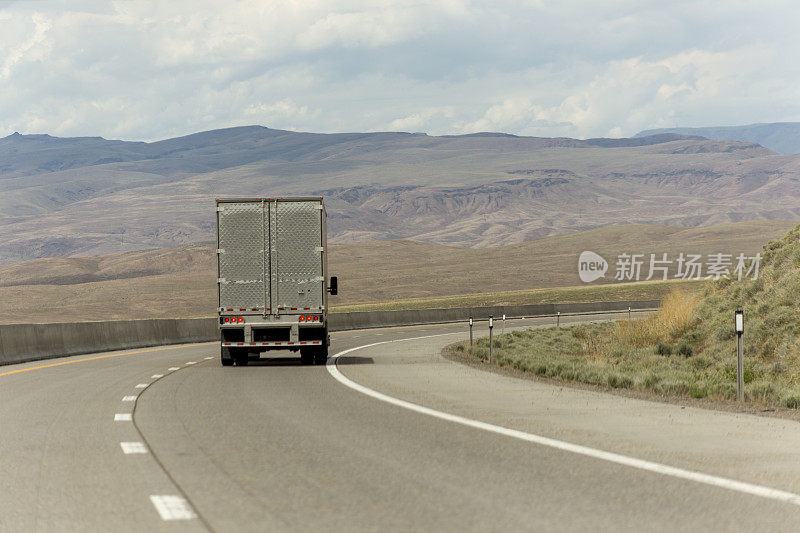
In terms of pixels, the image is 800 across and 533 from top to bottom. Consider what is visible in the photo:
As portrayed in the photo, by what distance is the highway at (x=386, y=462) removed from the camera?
670cm

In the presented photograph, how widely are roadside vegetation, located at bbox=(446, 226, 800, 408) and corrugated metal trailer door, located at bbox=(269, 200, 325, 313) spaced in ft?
15.8

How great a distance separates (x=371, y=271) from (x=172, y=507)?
133513mm

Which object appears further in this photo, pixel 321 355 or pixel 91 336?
pixel 91 336

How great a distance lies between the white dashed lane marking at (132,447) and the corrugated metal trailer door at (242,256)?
12035mm

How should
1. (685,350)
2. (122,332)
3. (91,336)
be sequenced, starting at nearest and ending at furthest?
1. (685,350)
2. (91,336)
3. (122,332)

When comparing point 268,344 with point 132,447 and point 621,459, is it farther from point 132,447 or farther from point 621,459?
point 621,459

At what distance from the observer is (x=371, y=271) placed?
140 meters

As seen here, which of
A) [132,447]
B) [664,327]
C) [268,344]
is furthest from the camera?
[664,327]

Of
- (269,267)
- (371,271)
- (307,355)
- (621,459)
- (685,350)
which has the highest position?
(371,271)

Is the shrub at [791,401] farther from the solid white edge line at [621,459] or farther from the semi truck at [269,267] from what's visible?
the semi truck at [269,267]

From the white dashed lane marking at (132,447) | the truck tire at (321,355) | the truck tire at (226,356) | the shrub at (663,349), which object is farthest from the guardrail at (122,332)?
the shrub at (663,349)

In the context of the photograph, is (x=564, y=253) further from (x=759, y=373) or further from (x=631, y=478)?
(x=631, y=478)

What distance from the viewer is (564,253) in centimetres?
14900

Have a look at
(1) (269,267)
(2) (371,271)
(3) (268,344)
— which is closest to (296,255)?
(1) (269,267)
